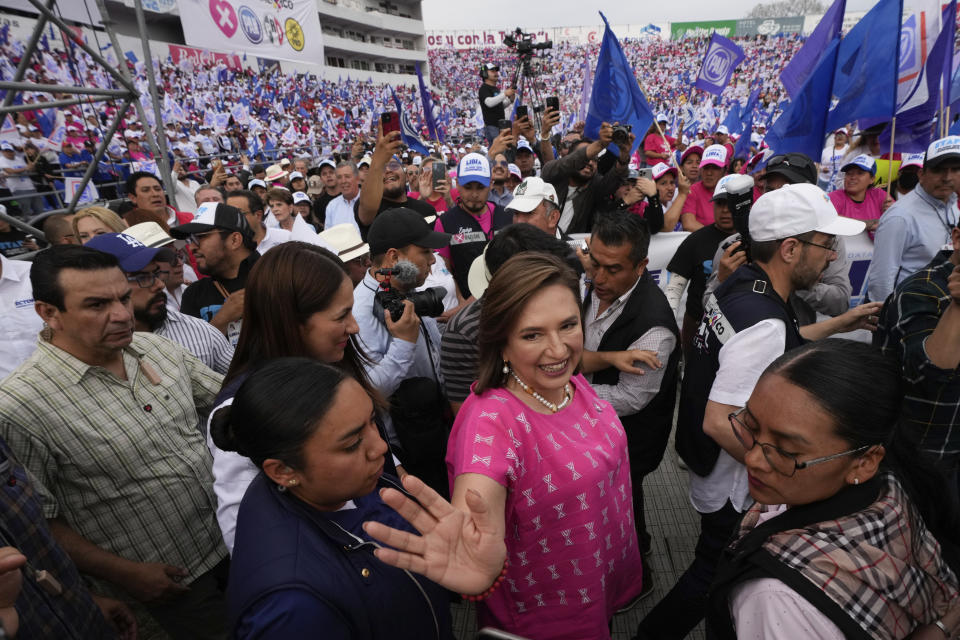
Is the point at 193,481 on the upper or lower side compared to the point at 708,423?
lower

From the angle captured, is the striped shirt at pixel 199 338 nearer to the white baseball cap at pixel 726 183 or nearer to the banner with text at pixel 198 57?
the white baseball cap at pixel 726 183

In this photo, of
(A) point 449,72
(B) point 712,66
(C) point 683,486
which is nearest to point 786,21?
(A) point 449,72

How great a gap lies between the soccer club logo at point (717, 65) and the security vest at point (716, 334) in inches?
285

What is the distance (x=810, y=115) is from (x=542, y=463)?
472 cm

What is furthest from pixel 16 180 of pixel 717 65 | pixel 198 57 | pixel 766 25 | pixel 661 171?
pixel 766 25

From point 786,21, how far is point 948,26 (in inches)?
2437

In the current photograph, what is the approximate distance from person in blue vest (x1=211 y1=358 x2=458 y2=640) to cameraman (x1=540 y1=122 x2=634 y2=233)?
386 cm

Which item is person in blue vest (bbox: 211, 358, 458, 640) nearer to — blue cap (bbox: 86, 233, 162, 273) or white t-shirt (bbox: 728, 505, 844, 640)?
white t-shirt (bbox: 728, 505, 844, 640)

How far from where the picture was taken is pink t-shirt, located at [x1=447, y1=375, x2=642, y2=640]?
149cm

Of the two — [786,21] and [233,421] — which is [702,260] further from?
[786,21]

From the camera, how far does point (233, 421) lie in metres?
1.27

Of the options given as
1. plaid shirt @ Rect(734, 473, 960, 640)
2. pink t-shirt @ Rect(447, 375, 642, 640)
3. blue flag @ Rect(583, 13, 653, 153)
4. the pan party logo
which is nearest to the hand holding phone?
blue flag @ Rect(583, 13, 653, 153)

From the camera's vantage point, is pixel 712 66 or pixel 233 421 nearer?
pixel 233 421

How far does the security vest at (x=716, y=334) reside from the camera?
1.90 metres
